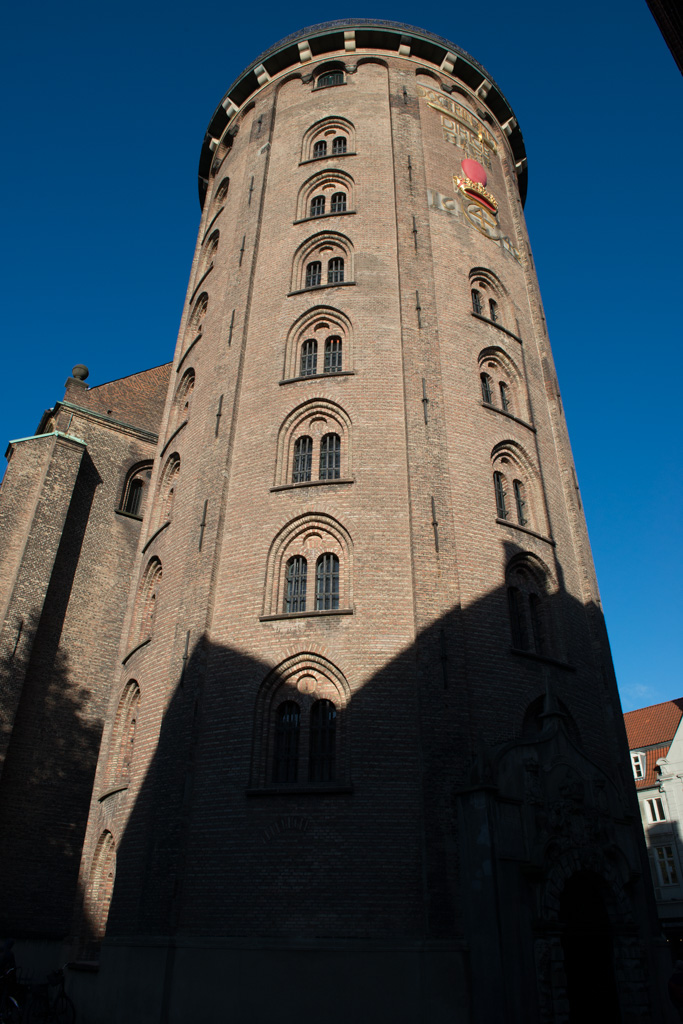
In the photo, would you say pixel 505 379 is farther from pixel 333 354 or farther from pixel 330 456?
pixel 330 456

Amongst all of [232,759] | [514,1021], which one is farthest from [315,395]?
[514,1021]

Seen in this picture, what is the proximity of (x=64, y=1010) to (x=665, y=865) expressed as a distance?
2895cm

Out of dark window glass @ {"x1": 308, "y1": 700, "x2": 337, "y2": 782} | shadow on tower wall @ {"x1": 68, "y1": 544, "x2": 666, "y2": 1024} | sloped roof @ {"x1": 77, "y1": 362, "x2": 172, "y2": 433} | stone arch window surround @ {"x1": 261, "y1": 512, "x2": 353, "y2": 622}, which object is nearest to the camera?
shadow on tower wall @ {"x1": 68, "y1": 544, "x2": 666, "y2": 1024}

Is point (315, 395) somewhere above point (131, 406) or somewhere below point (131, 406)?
below

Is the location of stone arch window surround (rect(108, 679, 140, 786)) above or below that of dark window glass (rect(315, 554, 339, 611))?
below

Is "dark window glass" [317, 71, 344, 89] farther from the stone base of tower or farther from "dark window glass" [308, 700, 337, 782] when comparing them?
the stone base of tower

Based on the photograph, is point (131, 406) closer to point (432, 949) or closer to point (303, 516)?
point (303, 516)

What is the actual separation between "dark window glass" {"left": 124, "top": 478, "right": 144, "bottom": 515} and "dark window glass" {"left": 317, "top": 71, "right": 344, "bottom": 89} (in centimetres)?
1458

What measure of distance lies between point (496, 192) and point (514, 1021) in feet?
75.7

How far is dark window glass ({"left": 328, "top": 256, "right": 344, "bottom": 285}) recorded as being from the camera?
813 inches

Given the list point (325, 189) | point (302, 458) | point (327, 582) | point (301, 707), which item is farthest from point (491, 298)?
point (301, 707)

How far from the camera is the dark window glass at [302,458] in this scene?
1750 centimetres

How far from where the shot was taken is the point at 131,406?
88.8 feet

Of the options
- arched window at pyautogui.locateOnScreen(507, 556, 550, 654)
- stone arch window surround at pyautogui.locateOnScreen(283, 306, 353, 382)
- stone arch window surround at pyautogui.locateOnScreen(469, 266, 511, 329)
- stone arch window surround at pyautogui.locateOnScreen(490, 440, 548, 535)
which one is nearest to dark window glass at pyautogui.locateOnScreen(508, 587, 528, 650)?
arched window at pyautogui.locateOnScreen(507, 556, 550, 654)
